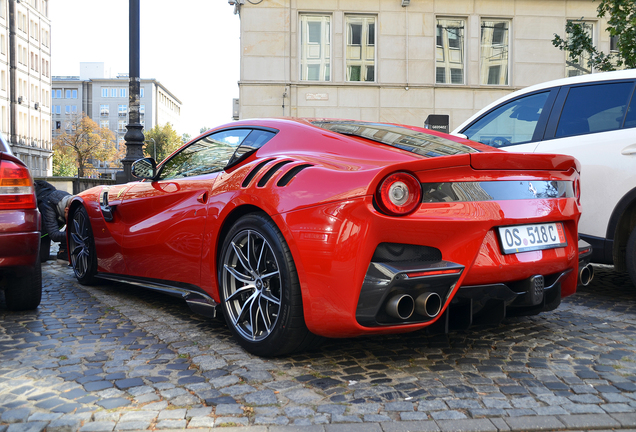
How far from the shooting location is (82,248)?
575 cm

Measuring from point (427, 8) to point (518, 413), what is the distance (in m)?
17.9

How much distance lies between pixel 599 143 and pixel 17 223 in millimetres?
4282

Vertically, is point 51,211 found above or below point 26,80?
below

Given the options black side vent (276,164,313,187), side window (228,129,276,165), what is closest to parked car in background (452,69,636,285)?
side window (228,129,276,165)

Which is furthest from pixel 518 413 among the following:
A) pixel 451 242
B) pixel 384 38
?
pixel 384 38

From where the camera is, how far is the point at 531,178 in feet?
10.3

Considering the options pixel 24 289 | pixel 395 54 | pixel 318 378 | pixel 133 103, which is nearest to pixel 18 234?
pixel 24 289

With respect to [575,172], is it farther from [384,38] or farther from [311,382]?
[384,38]

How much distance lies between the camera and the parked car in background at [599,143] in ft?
14.6

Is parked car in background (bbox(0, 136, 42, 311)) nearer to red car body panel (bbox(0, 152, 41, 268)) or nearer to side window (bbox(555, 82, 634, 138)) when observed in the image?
red car body panel (bbox(0, 152, 41, 268))

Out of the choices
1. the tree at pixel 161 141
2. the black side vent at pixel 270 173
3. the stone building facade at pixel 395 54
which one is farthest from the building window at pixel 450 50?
the tree at pixel 161 141

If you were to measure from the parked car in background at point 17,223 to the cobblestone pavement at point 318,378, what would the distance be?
381 mm

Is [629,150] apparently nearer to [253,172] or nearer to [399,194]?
[399,194]

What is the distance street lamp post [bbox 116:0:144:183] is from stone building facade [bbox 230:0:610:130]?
7.89 m
